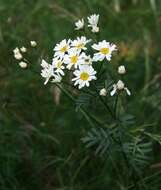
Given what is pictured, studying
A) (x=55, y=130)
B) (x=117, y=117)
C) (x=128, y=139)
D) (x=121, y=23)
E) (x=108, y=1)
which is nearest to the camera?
(x=117, y=117)

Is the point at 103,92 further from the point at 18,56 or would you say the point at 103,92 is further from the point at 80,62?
the point at 18,56

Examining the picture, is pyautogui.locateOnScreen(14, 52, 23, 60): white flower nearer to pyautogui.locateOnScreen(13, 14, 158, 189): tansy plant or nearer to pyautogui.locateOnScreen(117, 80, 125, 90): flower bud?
pyautogui.locateOnScreen(13, 14, 158, 189): tansy plant

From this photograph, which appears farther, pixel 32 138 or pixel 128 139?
pixel 32 138

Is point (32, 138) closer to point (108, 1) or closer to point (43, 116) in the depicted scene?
point (43, 116)

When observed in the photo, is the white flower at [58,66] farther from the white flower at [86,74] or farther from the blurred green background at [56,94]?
the blurred green background at [56,94]

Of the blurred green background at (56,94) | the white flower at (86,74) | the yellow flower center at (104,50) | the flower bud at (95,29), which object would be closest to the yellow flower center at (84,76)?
the white flower at (86,74)

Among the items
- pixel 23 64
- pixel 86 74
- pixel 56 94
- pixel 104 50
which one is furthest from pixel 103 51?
pixel 56 94

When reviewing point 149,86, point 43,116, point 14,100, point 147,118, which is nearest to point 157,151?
point 147,118
